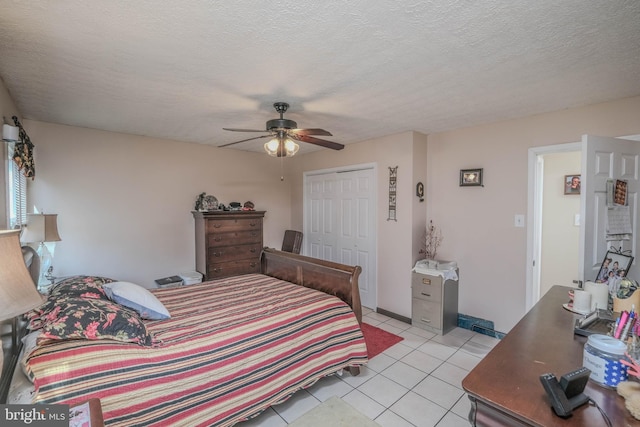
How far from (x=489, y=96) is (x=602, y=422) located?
2.36 m

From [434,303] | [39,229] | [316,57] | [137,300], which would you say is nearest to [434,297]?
[434,303]

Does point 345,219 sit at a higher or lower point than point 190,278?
higher

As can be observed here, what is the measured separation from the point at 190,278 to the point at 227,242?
0.68 meters

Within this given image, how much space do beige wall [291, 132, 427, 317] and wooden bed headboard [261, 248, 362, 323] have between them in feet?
4.37

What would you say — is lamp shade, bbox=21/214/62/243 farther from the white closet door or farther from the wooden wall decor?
the white closet door

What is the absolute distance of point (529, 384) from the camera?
1088mm

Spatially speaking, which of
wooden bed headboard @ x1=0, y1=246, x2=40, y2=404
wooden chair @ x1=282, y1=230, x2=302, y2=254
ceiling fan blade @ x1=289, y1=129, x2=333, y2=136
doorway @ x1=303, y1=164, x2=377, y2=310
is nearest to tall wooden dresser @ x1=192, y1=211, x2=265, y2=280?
wooden chair @ x1=282, y1=230, x2=302, y2=254

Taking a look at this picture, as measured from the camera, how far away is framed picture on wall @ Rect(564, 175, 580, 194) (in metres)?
3.57

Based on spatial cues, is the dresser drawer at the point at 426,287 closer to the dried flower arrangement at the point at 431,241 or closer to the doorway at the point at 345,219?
the dried flower arrangement at the point at 431,241

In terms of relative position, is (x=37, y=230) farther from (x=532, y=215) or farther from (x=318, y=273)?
(x=532, y=215)

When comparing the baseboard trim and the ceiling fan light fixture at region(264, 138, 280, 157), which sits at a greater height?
the ceiling fan light fixture at region(264, 138, 280, 157)

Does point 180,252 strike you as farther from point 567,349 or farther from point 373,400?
point 567,349

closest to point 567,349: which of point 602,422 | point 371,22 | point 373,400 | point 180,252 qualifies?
point 602,422

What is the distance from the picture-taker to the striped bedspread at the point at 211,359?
1.43 m
